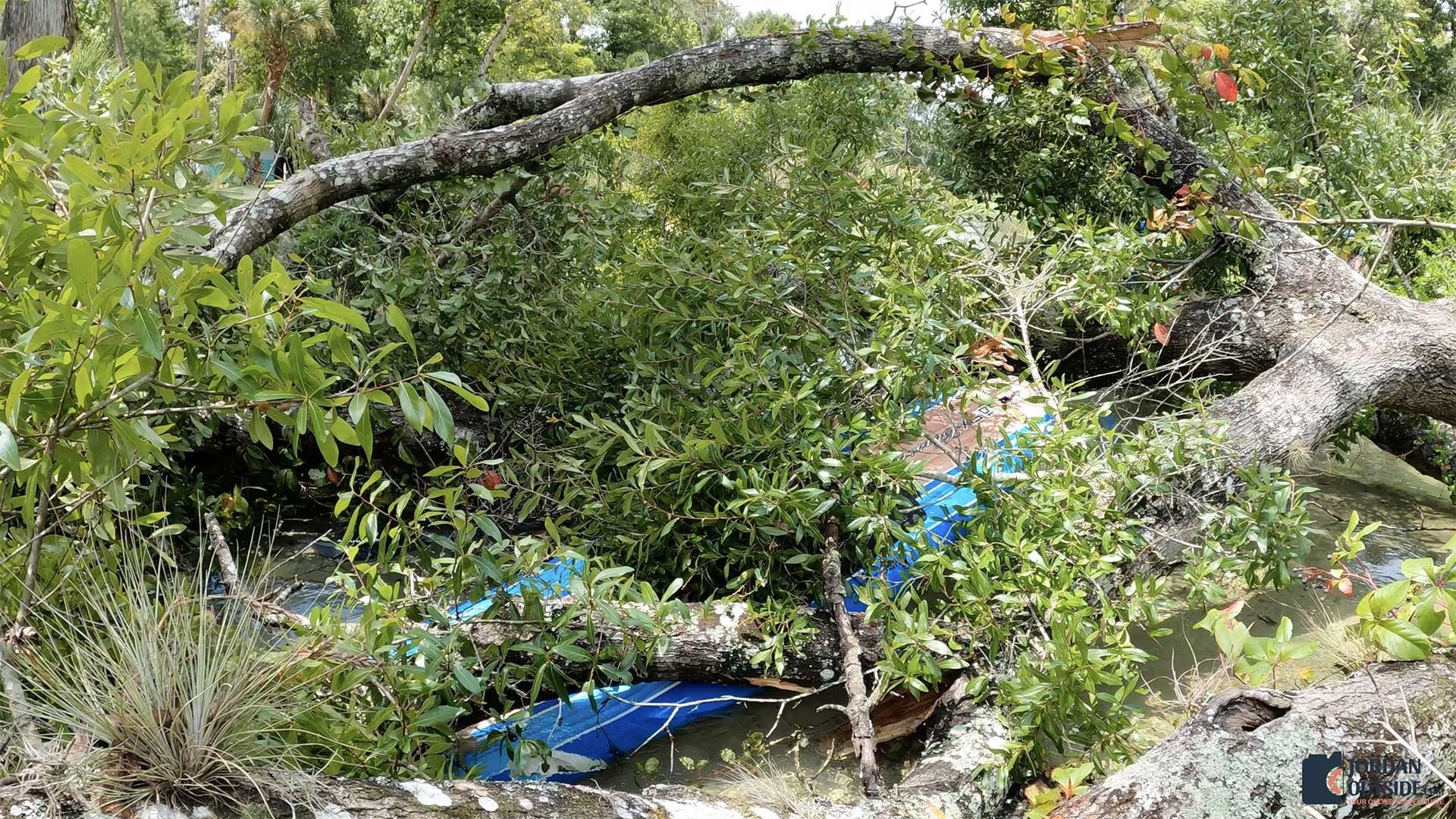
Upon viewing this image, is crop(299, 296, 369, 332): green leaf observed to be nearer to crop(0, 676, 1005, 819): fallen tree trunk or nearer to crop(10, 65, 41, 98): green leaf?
crop(10, 65, 41, 98): green leaf

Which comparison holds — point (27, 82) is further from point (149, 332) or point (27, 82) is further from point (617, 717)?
point (617, 717)

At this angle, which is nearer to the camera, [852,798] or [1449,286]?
[852,798]

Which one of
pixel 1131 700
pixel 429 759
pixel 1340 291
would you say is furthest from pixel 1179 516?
pixel 429 759

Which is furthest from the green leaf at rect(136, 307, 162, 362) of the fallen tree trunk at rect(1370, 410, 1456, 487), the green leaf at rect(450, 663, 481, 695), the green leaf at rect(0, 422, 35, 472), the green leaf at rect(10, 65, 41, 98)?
the fallen tree trunk at rect(1370, 410, 1456, 487)

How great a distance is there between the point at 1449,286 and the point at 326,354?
17.2 ft

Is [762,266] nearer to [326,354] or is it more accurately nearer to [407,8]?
[326,354]

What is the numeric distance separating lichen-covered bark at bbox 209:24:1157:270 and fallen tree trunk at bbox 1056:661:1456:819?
9.30 feet

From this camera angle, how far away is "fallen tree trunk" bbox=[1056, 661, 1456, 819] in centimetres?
194

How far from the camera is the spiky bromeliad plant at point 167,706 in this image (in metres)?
1.54

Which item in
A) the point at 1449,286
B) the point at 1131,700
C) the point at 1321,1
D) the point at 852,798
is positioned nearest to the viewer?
the point at 852,798

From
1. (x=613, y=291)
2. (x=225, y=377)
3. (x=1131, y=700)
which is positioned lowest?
(x=1131, y=700)

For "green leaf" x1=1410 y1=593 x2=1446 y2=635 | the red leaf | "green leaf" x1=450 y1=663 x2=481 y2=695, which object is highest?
the red leaf

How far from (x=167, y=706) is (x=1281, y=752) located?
2144 millimetres

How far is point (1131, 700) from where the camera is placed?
3.17m
